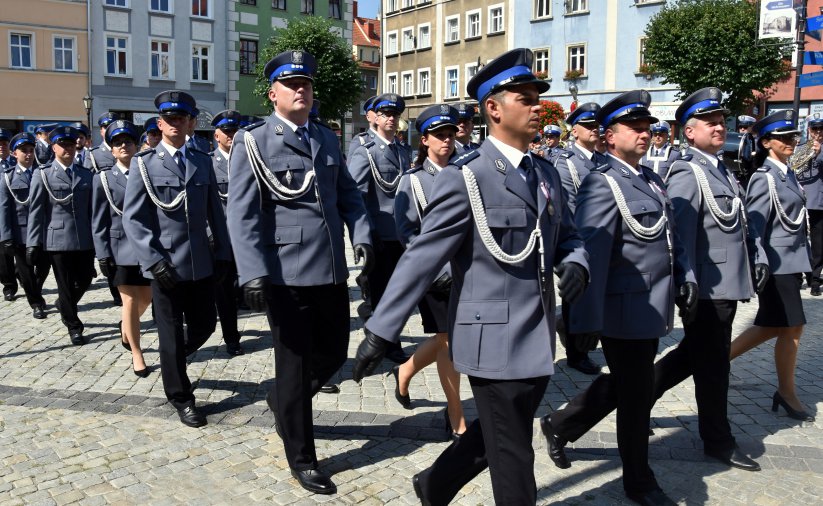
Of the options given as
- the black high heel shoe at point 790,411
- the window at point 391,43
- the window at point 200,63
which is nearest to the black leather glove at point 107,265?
the black high heel shoe at point 790,411

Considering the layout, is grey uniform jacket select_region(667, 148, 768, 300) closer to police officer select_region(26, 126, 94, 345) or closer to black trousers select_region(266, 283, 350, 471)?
black trousers select_region(266, 283, 350, 471)

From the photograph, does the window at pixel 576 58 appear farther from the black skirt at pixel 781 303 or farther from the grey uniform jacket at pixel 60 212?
the black skirt at pixel 781 303

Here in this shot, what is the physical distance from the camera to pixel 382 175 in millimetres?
7406

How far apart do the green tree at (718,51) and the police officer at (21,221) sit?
83.9 ft

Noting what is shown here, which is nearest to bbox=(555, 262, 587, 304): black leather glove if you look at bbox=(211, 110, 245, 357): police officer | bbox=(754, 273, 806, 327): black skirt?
bbox=(754, 273, 806, 327): black skirt

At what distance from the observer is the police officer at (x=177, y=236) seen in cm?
573

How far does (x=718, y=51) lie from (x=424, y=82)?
24711 mm

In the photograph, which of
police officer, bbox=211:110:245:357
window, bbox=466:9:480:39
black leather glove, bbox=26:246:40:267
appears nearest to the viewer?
police officer, bbox=211:110:245:357

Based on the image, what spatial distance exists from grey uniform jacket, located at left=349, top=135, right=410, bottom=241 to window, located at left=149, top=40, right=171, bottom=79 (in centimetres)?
3473

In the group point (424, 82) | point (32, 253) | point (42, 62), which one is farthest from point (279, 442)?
point (424, 82)

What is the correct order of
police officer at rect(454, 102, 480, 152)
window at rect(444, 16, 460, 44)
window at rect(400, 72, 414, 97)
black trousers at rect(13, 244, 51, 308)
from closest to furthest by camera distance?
police officer at rect(454, 102, 480, 152) < black trousers at rect(13, 244, 51, 308) < window at rect(444, 16, 460, 44) < window at rect(400, 72, 414, 97)

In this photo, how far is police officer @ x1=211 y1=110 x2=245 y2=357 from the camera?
7758 millimetres

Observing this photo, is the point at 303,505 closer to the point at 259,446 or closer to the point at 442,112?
the point at 259,446

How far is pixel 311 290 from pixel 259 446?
1.22m
